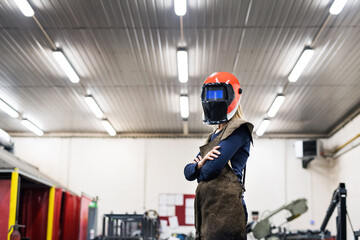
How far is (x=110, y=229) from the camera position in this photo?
1128 centimetres

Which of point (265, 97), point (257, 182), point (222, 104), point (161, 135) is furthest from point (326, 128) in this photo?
point (222, 104)

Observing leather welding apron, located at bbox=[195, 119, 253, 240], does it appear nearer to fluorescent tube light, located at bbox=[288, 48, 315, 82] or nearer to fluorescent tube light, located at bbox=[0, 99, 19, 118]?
fluorescent tube light, located at bbox=[288, 48, 315, 82]

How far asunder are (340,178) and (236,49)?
7.30 metres

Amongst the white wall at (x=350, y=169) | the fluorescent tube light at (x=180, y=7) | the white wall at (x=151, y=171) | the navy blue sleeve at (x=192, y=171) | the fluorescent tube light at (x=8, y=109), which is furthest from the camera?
the white wall at (x=151, y=171)

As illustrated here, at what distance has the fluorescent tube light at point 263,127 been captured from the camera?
14570mm

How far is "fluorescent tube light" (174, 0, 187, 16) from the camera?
767cm

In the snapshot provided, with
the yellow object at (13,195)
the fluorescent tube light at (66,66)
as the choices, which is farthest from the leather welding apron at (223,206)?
the fluorescent tube light at (66,66)

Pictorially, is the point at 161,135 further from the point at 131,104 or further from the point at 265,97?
the point at 265,97

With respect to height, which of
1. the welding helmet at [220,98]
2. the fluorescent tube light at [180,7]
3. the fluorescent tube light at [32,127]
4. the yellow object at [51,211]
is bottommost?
the yellow object at [51,211]

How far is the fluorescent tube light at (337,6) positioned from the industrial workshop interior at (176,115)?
0.16ft

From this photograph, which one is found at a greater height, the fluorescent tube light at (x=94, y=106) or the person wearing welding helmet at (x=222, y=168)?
the fluorescent tube light at (x=94, y=106)

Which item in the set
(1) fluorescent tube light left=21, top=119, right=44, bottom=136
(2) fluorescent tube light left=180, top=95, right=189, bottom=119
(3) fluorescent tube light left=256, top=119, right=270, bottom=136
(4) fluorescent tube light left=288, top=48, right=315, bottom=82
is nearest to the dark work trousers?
(4) fluorescent tube light left=288, top=48, right=315, bottom=82

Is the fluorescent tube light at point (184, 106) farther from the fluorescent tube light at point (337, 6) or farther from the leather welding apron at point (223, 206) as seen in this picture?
the leather welding apron at point (223, 206)

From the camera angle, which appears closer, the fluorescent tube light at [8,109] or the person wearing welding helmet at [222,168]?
the person wearing welding helmet at [222,168]
